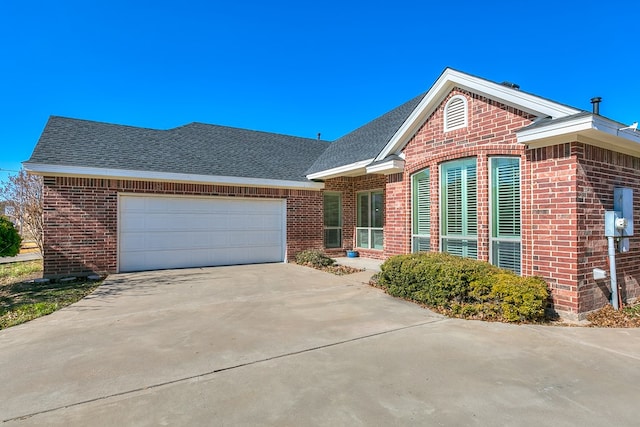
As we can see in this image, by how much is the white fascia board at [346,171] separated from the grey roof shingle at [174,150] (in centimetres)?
71

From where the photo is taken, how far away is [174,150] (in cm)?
1195

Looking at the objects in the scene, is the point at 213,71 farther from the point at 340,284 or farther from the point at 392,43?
the point at 340,284

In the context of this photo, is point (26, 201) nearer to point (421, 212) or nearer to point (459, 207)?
point (421, 212)

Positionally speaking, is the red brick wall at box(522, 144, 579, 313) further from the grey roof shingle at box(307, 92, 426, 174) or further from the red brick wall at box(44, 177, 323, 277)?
the red brick wall at box(44, 177, 323, 277)

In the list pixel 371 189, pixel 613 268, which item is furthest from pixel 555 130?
pixel 371 189

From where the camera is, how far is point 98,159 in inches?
393

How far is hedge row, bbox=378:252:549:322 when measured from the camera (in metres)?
5.17

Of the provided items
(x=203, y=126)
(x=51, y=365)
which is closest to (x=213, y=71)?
(x=203, y=126)

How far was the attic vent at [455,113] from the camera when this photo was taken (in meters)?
7.14

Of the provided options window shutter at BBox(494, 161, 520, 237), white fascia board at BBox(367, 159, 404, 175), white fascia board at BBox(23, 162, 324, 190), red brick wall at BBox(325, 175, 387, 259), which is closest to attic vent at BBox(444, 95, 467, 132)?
window shutter at BBox(494, 161, 520, 237)

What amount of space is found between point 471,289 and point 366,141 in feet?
26.3

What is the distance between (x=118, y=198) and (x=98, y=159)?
131cm

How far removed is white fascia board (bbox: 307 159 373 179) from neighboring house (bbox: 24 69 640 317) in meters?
0.05

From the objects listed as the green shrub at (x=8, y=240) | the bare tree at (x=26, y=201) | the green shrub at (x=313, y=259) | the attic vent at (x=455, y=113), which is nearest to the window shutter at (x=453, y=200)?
the attic vent at (x=455, y=113)
